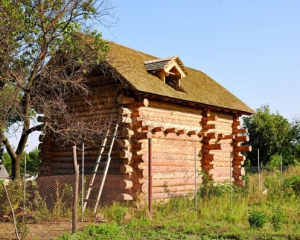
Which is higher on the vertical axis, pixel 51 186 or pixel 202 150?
pixel 202 150

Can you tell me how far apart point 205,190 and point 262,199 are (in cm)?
241

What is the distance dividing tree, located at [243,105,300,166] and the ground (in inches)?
1256

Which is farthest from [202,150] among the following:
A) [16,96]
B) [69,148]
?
[16,96]

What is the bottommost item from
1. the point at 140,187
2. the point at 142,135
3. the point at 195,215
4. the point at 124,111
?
the point at 195,215

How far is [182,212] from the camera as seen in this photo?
1595 cm

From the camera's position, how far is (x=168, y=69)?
1948 cm

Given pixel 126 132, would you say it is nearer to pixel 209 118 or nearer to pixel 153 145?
pixel 153 145

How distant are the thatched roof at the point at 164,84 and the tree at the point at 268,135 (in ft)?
63.4

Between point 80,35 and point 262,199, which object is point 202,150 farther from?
point 80,35

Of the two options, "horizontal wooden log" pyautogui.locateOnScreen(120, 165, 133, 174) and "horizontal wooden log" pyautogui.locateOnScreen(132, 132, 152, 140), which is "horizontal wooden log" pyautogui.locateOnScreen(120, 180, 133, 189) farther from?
"horizontal wooden log" pyautogui.locateOnScreen(132, 132, 152, 140)

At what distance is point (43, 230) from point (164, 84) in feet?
27.3

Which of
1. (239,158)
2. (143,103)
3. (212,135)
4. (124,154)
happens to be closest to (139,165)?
(124,154)

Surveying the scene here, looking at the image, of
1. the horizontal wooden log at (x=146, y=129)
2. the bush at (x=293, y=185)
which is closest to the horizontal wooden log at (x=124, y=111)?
the horizontal wooden log at (x=146, y=129)

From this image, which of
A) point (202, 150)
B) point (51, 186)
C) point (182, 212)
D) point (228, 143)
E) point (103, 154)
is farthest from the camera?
point (228, 143)
